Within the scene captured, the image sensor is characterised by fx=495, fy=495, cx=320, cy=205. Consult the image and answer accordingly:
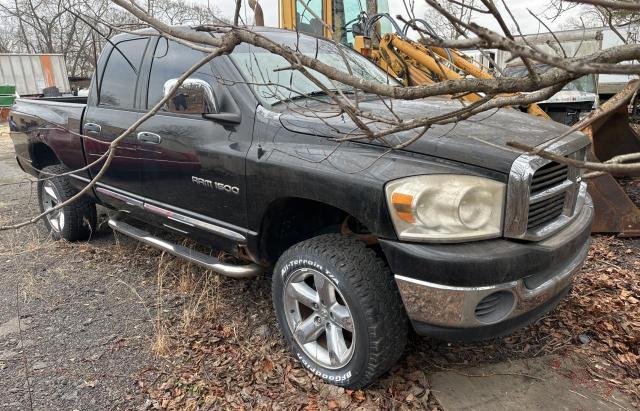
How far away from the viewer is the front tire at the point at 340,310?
2.38 m

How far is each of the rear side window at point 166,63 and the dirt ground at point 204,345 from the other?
107cm

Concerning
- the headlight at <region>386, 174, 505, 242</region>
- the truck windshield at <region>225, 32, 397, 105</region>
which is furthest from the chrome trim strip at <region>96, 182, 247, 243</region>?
the headlight at <region>386, 174, 505, 242</region>

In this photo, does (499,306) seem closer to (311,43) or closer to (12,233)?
(311,43)

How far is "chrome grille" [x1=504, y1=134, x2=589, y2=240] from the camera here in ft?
7.09

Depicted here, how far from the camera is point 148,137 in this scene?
346cm

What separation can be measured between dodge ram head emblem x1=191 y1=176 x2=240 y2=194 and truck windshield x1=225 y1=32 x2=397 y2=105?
0.56m

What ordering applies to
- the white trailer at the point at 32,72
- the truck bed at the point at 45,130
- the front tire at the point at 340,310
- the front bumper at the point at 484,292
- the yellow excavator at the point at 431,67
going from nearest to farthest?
1. the front bumper at the point at 484,292
2. the front tire at the point at 340,310
3. the truck bed at the point at 45,130
4. the yellow excavator at the point at 431,67
5. the white trailer at the point at 32,72

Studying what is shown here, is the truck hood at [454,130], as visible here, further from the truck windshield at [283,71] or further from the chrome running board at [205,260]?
the chrome running board at [205,260]

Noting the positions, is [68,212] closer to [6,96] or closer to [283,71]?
[283,71]

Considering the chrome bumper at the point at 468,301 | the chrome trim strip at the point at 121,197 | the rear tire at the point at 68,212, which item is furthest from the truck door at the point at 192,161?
the rear tire at the point at 68,212

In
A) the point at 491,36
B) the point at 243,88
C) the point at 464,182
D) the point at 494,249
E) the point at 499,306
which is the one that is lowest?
the point at 499,306

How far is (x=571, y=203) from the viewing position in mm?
2600

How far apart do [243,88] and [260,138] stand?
0.38m

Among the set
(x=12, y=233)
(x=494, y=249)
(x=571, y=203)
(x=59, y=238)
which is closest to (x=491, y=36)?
(x=494, y=249)
